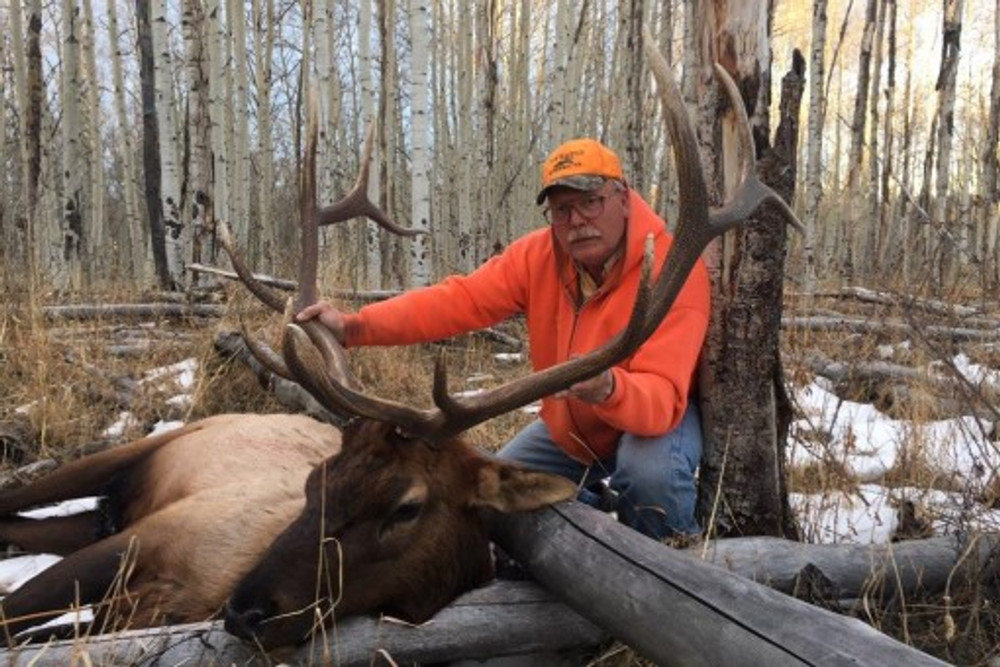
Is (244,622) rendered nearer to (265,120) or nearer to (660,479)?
(660,479)

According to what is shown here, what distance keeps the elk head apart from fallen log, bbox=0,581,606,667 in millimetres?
85

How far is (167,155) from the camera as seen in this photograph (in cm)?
1008

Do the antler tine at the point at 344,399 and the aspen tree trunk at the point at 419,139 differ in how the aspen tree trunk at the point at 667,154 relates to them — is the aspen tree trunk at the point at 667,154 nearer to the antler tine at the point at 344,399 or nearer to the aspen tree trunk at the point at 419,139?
the aspen tree trunk at the point at 419,139

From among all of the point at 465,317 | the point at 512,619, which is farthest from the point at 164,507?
the point at 512,619

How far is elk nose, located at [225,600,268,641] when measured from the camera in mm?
2473

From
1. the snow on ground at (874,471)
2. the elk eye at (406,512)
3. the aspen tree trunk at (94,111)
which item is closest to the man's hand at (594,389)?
the elk eye at (406,512)

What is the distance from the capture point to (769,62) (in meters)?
3.40

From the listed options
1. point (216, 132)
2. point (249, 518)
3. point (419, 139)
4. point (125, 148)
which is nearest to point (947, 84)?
point (419, 139)

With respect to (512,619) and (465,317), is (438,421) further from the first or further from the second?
(465,317)

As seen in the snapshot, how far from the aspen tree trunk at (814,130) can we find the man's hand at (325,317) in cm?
845

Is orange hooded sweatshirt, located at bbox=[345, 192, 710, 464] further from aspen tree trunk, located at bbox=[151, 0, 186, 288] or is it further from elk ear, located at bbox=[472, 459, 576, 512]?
aspen tree trunk, located at bbox=[151, 0, 186, 288]

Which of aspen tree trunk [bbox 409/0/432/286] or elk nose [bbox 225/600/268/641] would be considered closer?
elk nose [bbox 225/600/268/641]

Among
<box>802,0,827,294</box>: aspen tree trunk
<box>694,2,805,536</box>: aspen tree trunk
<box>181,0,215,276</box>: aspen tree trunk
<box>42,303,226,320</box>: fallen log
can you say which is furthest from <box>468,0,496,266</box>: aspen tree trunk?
<box>694,2,805,536</box>: aspen tree trunk

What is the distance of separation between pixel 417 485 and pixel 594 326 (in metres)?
1.12
